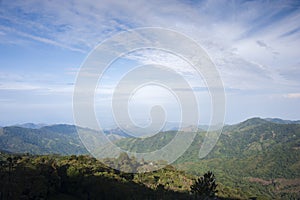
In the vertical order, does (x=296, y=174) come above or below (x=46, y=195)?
below

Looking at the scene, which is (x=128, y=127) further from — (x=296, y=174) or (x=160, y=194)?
(x=296, y=174)

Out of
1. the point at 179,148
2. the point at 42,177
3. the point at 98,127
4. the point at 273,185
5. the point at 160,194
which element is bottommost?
the point at 273,185

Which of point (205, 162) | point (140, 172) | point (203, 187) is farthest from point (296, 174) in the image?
point (203, 187)

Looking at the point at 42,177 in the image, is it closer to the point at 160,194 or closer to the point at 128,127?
the point at 160,194

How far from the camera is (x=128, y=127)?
41.1 feet

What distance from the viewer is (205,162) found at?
17312 cm

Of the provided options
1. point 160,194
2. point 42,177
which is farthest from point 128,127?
point 160,194

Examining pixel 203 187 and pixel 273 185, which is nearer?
pixel 203 187

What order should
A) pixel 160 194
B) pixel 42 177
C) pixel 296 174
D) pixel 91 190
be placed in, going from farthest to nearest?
pixel 296 174, pixel 160 194, pixel 91 190, pixel 42 177

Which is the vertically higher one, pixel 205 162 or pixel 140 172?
pixel 140 172

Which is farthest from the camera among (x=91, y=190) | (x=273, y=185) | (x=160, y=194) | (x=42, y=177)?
(x=273, y=185)

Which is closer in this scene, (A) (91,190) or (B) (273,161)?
(A) (91,190)

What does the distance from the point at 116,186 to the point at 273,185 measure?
425 feet

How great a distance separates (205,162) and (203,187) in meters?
156
